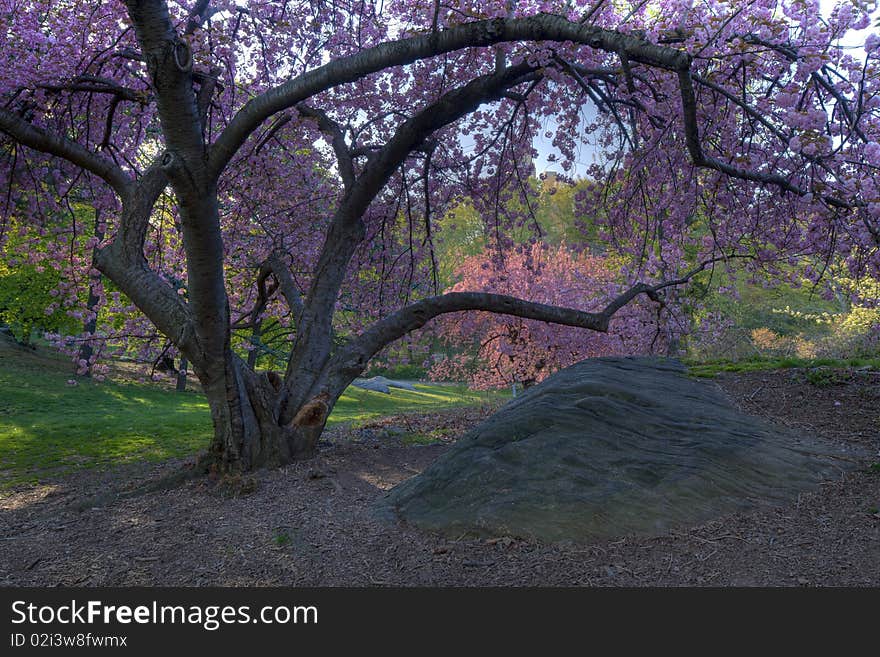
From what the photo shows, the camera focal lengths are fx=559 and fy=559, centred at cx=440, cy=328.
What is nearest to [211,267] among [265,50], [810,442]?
[265,50]

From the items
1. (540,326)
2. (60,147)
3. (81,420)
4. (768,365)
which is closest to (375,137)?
(60,147)

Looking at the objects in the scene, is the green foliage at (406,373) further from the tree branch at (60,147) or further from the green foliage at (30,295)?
the tree branch at (60,147)

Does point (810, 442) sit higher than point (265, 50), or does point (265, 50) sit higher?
point (265, 50)

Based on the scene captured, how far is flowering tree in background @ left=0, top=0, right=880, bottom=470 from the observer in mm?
3986

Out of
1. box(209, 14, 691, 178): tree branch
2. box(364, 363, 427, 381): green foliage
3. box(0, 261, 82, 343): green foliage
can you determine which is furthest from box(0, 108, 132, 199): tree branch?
box(364, 363, 427, 381): green foliage

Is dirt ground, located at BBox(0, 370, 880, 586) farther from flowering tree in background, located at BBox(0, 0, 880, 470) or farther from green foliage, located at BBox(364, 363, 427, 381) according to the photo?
green foliage, located at BBox(364, 363, 427, 381)

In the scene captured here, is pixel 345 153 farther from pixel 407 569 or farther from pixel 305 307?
pixel 407 569

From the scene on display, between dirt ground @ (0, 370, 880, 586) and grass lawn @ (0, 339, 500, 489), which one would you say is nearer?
dirt ground @ (0, 370, 880, 586)

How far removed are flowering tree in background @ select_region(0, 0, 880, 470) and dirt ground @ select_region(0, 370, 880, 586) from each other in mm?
1173

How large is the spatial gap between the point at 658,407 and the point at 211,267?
14.5ft

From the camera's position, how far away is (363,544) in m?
3.85

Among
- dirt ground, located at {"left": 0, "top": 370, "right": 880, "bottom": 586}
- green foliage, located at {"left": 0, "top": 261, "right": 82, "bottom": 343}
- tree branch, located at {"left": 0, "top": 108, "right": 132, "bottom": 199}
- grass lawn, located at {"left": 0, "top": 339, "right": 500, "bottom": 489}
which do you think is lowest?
grass lawn, located at {"left": 0, "top": 339, "right": 500, "bottom": 489}

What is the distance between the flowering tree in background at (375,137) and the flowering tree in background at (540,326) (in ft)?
9.81

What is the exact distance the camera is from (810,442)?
4965 millimetres
